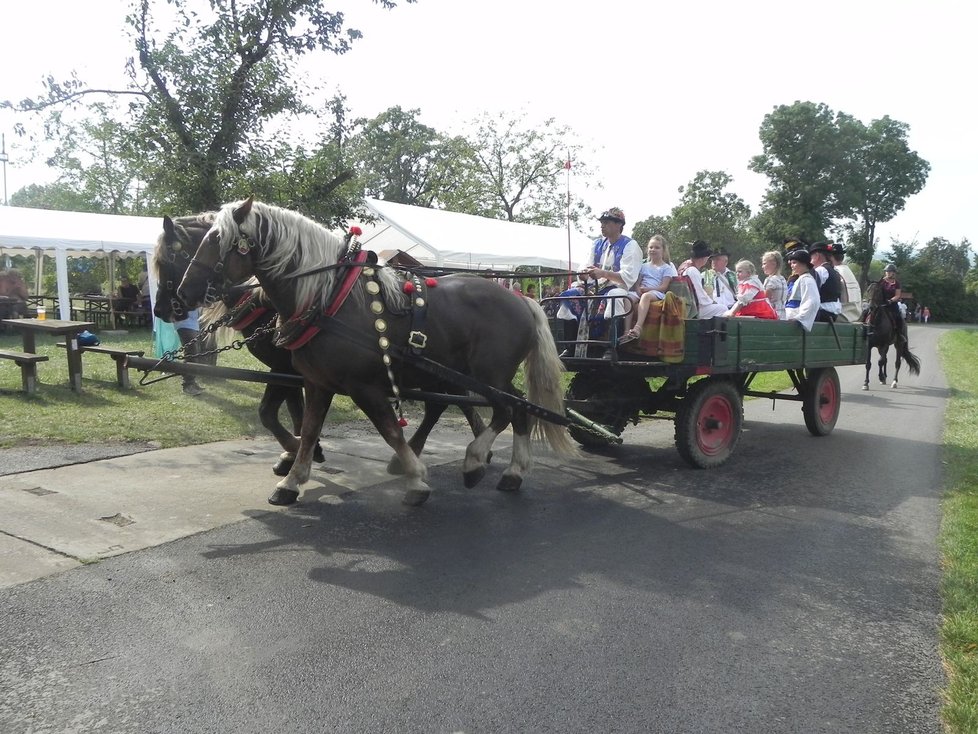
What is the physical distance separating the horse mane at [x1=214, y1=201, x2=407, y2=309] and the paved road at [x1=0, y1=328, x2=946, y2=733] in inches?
59.1

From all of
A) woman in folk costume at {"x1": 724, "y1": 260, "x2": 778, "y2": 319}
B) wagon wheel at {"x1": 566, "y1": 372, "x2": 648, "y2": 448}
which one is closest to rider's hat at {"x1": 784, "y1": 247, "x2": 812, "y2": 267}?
woman in folk costume at {"x1": 724, "y1": 260, "x2": 778, "y2": 319}

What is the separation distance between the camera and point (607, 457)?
700 cm

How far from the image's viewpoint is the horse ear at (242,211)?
4430 mm

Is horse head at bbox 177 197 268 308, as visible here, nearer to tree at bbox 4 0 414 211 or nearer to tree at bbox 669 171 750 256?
tree at bbox 4 0 414 211

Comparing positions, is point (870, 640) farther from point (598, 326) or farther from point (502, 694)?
point (598, 326)

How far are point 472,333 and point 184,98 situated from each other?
5117 mm

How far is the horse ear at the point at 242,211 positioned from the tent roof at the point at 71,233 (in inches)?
460

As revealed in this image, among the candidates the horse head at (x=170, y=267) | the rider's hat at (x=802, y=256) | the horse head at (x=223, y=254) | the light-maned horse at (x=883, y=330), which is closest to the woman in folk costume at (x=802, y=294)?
the rider's hat at (x=802, y=256)

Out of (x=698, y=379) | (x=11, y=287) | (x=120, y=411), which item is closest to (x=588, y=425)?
(x=698, y=379)

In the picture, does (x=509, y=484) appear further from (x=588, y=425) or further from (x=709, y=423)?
(x=709, y=423)

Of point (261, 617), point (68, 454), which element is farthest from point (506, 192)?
point (261, 617)

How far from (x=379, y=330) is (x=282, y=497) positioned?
133 centimetres

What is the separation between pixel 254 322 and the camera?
549 cm

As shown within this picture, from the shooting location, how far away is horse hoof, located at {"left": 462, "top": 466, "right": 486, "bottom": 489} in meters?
5.43
